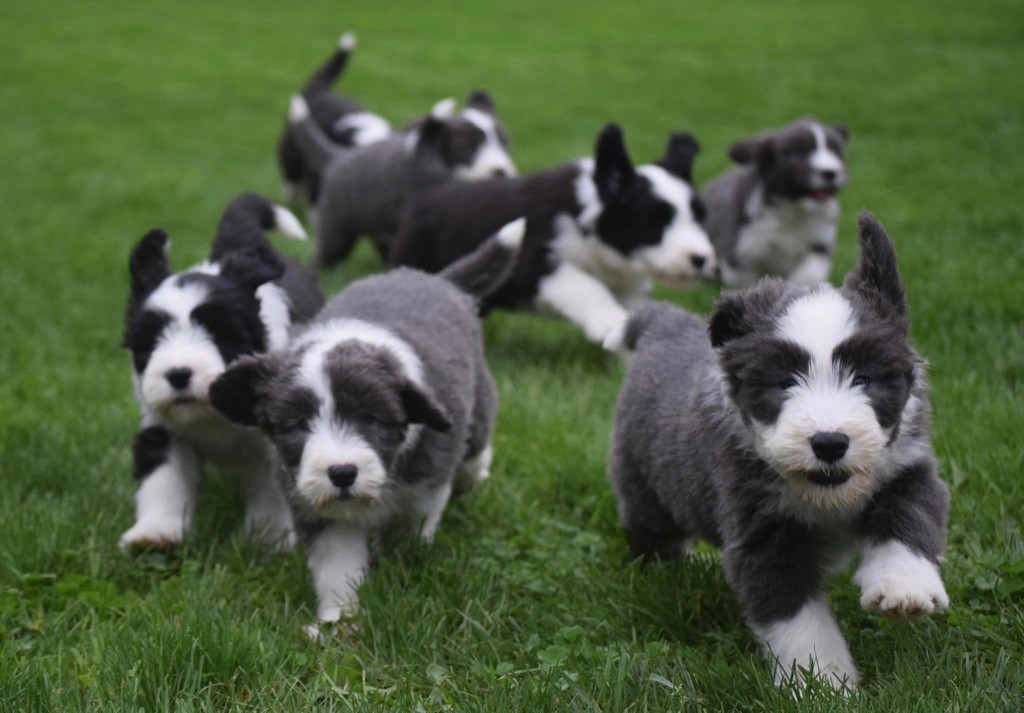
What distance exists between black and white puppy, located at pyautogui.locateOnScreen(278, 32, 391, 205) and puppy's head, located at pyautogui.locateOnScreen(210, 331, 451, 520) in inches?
236

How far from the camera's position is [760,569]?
3.18m

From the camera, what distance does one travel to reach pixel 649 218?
6.75m

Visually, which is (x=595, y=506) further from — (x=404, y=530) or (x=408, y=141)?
(x=408, y=141)

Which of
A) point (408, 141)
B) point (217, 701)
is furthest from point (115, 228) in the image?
point (217, 701)

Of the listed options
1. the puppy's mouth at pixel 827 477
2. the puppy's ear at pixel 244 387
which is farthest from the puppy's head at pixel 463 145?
the puppy's mouth at pixel 827 477

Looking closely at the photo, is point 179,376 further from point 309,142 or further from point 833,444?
point 309,142

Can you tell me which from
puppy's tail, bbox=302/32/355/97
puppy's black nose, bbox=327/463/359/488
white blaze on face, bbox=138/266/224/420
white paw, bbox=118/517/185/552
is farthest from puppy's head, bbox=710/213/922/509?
puppy's tail, bbox=302/32/355/97

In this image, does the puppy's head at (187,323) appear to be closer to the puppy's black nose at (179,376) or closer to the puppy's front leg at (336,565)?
the puppy's black nose at (179,376)

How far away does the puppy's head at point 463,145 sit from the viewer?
27.0ft

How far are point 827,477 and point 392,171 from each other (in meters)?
5.95

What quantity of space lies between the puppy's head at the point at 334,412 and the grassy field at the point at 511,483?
0.41m

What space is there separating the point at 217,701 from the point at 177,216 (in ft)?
23.9

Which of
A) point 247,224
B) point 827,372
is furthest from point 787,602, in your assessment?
point 247,224

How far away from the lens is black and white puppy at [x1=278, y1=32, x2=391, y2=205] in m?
10.5
